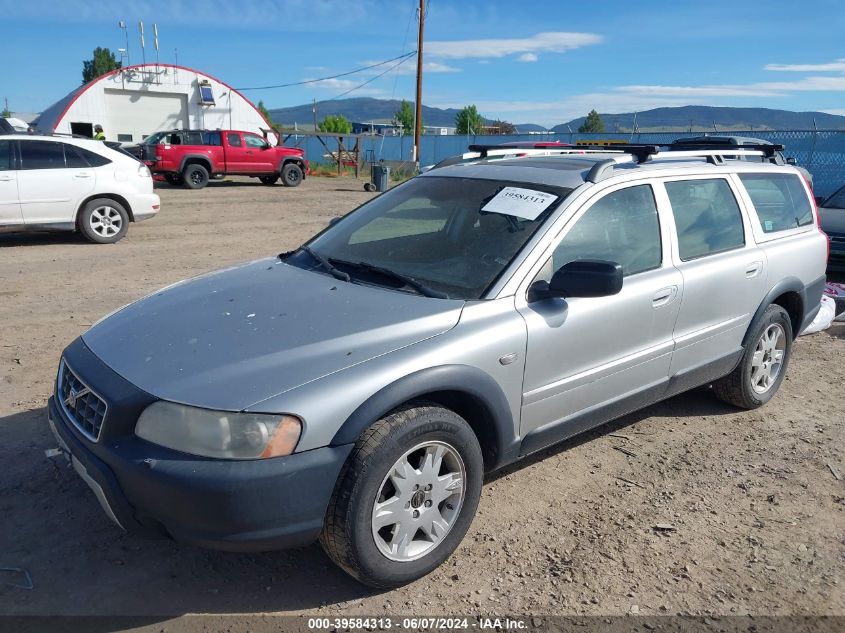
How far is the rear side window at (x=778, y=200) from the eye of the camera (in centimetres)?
473

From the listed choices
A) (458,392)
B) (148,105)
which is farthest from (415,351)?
(148,105)

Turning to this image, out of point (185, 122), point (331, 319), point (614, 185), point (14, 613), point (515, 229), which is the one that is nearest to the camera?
point (14, 613)

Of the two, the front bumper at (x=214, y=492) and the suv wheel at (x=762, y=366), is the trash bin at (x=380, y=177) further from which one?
the front bumper at (x=214, y=492)

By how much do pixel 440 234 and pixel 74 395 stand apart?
75.5 inches

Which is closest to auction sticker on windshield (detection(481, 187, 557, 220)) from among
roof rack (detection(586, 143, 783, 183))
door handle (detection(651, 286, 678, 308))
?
roof rack (detection(586, 143, 783, 183))

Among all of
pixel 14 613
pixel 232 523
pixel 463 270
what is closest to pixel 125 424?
pixel 232 523

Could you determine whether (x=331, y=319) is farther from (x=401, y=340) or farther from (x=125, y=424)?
(x=125, y=424)

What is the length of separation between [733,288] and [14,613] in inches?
158

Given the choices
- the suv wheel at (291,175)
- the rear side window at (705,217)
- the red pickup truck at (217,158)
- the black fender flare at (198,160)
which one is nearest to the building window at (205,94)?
the red pickup truck at (217,158)

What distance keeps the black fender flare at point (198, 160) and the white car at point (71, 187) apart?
10904 millimetres

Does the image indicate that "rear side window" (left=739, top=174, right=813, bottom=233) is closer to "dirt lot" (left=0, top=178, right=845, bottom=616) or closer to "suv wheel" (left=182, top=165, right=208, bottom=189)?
"dirt lot" (left=0, top=178, right=845, bottom=616)

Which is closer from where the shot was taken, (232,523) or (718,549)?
(232,523)

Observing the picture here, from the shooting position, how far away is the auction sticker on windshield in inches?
138

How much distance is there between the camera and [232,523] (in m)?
2.47
